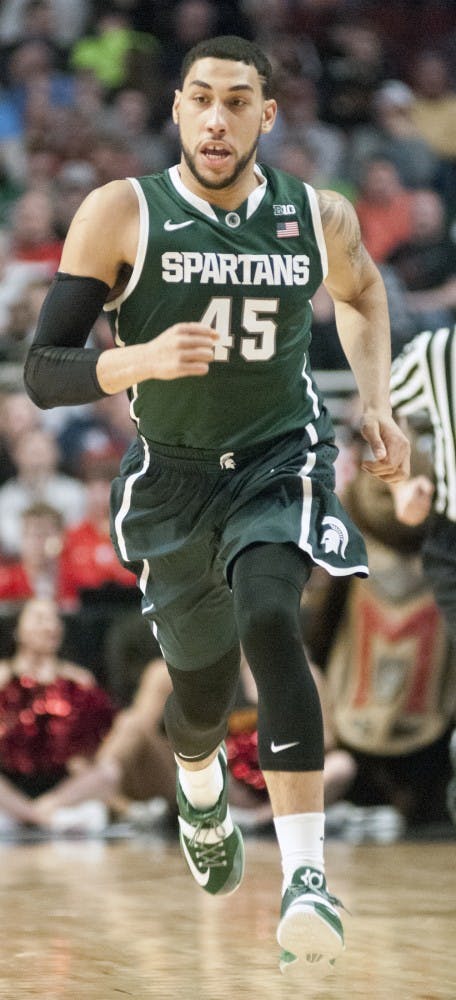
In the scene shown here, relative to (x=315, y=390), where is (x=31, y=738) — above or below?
below

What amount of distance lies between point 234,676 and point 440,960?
86 cm

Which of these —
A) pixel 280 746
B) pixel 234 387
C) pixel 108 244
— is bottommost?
pixel 280 746

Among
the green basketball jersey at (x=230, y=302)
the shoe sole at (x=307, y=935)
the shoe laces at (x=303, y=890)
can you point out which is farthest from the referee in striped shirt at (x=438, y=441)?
the shoe sole at (x=307, y=935)

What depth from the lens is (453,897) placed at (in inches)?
200

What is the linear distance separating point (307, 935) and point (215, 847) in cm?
141

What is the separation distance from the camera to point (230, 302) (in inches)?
143

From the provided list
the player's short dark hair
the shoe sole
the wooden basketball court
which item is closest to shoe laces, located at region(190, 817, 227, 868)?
the wooden basketball court

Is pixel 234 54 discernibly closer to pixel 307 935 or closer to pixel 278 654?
pixel 278 654

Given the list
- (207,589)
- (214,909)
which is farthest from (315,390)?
(214,909)

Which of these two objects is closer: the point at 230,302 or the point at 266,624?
the point at 266,624

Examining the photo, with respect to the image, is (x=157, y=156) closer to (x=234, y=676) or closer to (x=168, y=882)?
(x=168, y=882)

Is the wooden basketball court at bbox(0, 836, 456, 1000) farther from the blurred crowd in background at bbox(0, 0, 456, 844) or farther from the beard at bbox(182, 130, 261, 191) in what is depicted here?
the blurred crowd in background at bbox(0, 0, 456, 844)

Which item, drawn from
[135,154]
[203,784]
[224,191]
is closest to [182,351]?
[224,191]

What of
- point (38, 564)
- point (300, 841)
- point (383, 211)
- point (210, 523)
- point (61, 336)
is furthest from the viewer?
point (383, 211)
